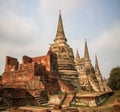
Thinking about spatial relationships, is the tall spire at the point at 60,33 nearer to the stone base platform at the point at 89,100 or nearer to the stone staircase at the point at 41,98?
the stone staircase at the point at 41,98

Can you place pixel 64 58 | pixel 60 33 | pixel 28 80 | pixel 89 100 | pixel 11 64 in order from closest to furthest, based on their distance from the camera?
pixel 89 100
pixel 28 80
pixel 11 64
pixel 64 58
pixel 60 33

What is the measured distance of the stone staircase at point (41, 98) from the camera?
1934 cm

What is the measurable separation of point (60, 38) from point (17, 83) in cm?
1840

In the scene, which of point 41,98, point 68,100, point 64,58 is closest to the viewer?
point 68,100

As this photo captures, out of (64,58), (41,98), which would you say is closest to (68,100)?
(41,98)

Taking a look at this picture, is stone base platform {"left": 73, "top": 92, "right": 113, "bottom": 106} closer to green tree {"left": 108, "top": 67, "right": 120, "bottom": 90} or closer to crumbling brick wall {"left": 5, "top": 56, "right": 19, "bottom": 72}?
green tree {"left": 108, "top": 67, "right": 120, "bottom": 90}

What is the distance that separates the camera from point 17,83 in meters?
23.4

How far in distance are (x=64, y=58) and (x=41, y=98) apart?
16.0 meters

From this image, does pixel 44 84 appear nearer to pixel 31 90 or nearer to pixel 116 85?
pixel 31 90

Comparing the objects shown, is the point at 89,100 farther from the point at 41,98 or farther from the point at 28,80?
the point at 28,80

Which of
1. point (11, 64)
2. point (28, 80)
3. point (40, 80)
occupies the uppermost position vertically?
point (11, 64)

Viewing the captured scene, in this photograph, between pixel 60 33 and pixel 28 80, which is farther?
pixel 60 33

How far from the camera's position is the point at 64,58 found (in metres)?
35.2

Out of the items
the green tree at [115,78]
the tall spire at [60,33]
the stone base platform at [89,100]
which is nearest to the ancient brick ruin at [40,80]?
the stone base platform at [89,100]
